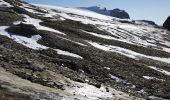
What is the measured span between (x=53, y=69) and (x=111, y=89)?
744 centimetres

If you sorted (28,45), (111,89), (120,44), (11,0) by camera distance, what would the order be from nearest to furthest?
(111,89), (28,45), (120,44), (11,0)

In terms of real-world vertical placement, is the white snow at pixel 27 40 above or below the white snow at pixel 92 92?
above

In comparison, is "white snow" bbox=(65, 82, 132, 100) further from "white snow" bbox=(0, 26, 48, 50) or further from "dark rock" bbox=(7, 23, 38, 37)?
"dark rock" bbox=(7, 23, 38, 37)

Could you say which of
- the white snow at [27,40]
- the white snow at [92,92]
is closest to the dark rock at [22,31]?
the white snow at [27,40]

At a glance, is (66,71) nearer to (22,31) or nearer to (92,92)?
(92,92)

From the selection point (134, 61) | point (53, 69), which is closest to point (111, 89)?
point (53, 69)

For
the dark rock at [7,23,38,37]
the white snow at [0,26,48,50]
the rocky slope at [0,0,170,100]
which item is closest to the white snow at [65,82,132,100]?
the rocky slope at [0,0,170,100]

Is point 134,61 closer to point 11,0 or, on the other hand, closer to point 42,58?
point 42,58

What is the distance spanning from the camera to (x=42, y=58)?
4903 centimetres

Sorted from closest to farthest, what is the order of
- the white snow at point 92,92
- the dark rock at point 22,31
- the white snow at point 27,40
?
the white snow at point 92,92, the white snow at point 27,40, the dark rock at point 22,31

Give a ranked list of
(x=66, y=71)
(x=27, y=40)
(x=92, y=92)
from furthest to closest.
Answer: (x=27, y=40)
(x=66, y=71)
(x=92, y=92)

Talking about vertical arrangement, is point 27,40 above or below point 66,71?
above

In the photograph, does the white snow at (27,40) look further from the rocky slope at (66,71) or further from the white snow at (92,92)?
the white snow at (92,92)

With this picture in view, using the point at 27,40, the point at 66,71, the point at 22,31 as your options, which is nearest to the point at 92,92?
the point at 66,71
